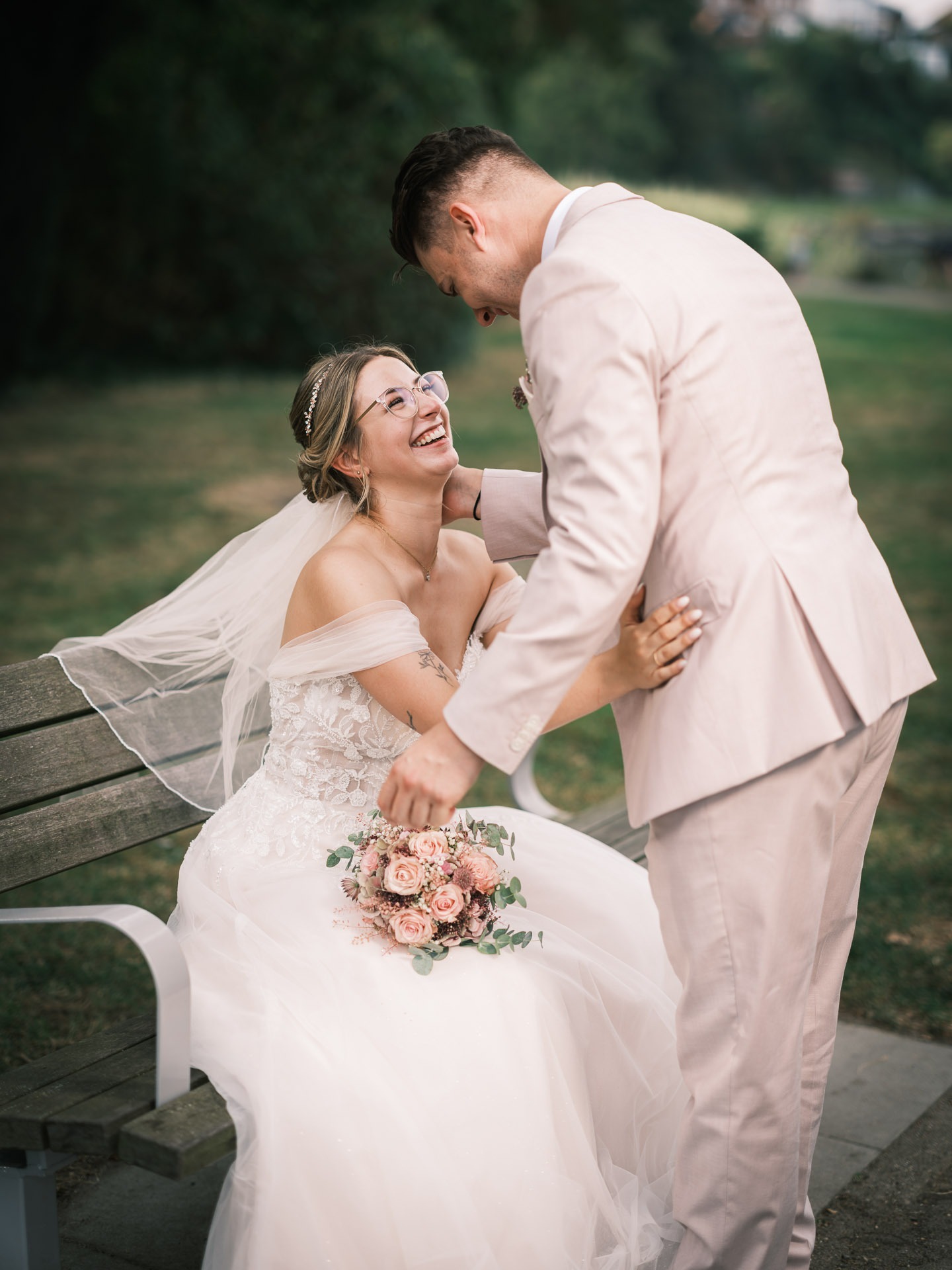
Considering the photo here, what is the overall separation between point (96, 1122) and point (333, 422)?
1712 millimetres

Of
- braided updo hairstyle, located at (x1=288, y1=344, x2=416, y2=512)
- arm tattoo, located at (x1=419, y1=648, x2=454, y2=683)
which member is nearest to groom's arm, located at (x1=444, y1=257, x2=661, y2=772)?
arm tattoo, located at (x1=419, y1=648, x2=454, y2=683)

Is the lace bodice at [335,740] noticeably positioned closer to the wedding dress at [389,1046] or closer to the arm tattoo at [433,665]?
the wedding dress at [389,1046]

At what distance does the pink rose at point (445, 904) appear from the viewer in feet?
8.70

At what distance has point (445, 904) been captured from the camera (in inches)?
104

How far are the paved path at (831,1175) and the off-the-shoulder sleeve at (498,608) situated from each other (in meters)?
0.86

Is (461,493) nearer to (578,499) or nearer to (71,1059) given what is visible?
(578,499)

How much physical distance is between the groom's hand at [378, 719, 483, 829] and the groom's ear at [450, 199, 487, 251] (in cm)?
97

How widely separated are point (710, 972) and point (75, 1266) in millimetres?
1709

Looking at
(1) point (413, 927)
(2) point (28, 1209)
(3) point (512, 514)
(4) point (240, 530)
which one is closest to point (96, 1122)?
(2) point (28, 1209)

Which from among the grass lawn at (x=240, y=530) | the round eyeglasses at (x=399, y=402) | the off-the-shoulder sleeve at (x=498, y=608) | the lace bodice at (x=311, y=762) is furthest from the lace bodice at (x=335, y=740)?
the grass lawn at (x=240, y=530)

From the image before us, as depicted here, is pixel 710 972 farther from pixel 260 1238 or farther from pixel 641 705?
pixel 260 1238

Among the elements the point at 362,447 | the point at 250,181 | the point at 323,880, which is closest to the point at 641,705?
the point at 323,880

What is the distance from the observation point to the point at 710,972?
2.38m

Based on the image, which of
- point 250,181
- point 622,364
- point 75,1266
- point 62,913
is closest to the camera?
point 622,364
